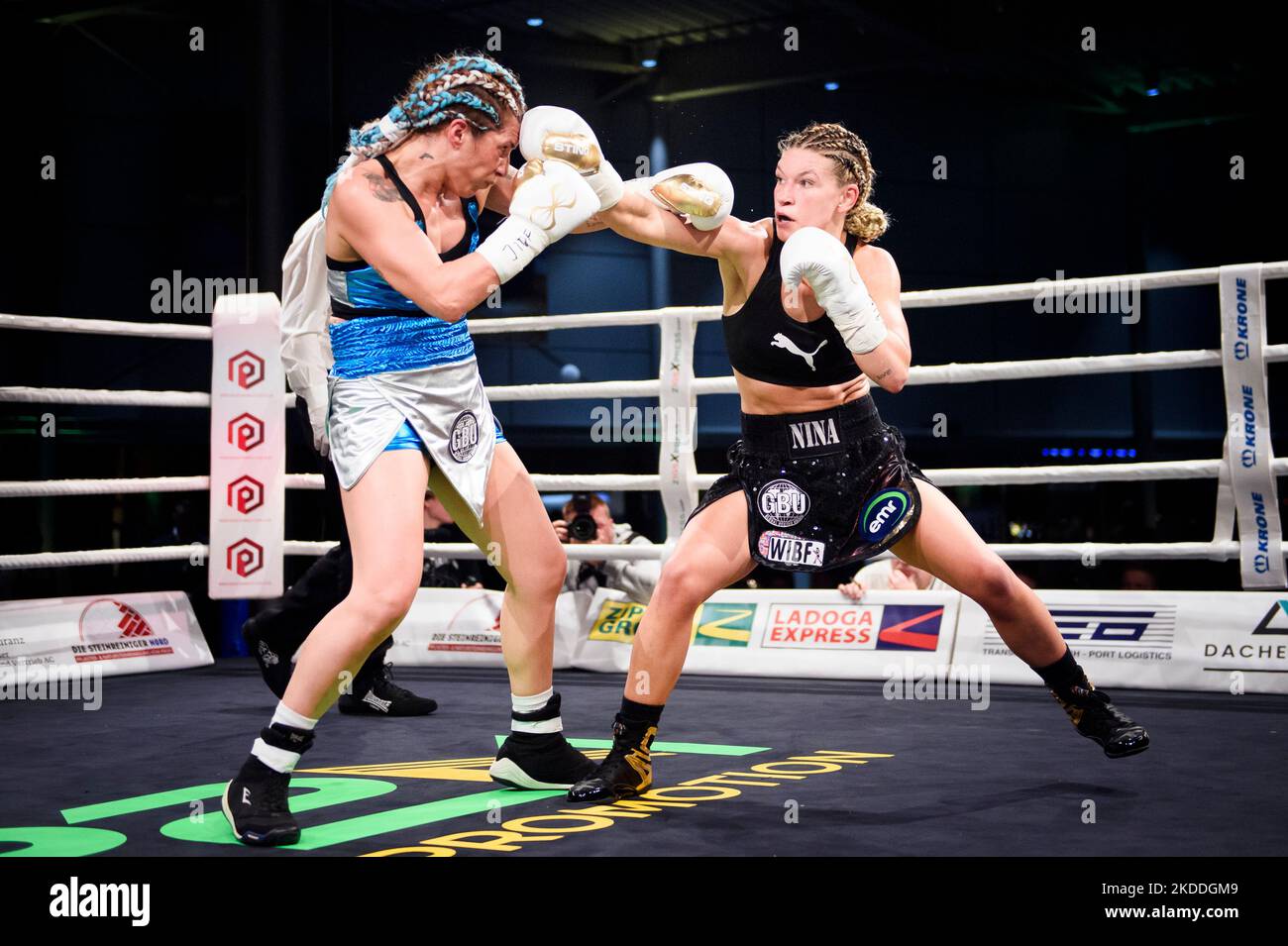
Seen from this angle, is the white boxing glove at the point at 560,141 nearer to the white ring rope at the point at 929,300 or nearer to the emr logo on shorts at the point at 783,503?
the emr logo on shorts at the point at 783,503

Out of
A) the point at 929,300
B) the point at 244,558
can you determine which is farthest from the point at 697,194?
the point at 244,558

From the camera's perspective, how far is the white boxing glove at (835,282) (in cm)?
220

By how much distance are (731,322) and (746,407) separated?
17 cm

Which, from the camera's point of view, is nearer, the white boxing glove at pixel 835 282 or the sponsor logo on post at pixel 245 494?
the white boxing glove at pixel 835 282

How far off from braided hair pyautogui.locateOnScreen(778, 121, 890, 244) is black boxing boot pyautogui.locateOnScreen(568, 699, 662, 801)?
99 centimetres

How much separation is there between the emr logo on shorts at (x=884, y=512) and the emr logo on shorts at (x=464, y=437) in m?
0.72

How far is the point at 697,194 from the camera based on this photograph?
235cm

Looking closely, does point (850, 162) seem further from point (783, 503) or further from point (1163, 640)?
point (1163, 640)

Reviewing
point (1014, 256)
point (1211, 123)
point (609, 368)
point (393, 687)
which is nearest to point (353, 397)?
point (393, 687)

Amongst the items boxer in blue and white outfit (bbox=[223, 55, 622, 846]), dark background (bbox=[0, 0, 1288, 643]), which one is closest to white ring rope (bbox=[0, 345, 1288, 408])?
boxer in blue and white outfit (bbox=[223, 55, 622, 846])

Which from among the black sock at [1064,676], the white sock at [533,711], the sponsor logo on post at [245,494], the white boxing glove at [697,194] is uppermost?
the white boxing glove at [697,194]

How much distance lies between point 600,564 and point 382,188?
8.38ft

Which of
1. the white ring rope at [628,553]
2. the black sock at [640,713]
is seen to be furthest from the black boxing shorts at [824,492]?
the white ring rope at [628,553]

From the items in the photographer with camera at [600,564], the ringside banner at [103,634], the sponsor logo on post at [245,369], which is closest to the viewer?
the ringside banner at [103,634]
